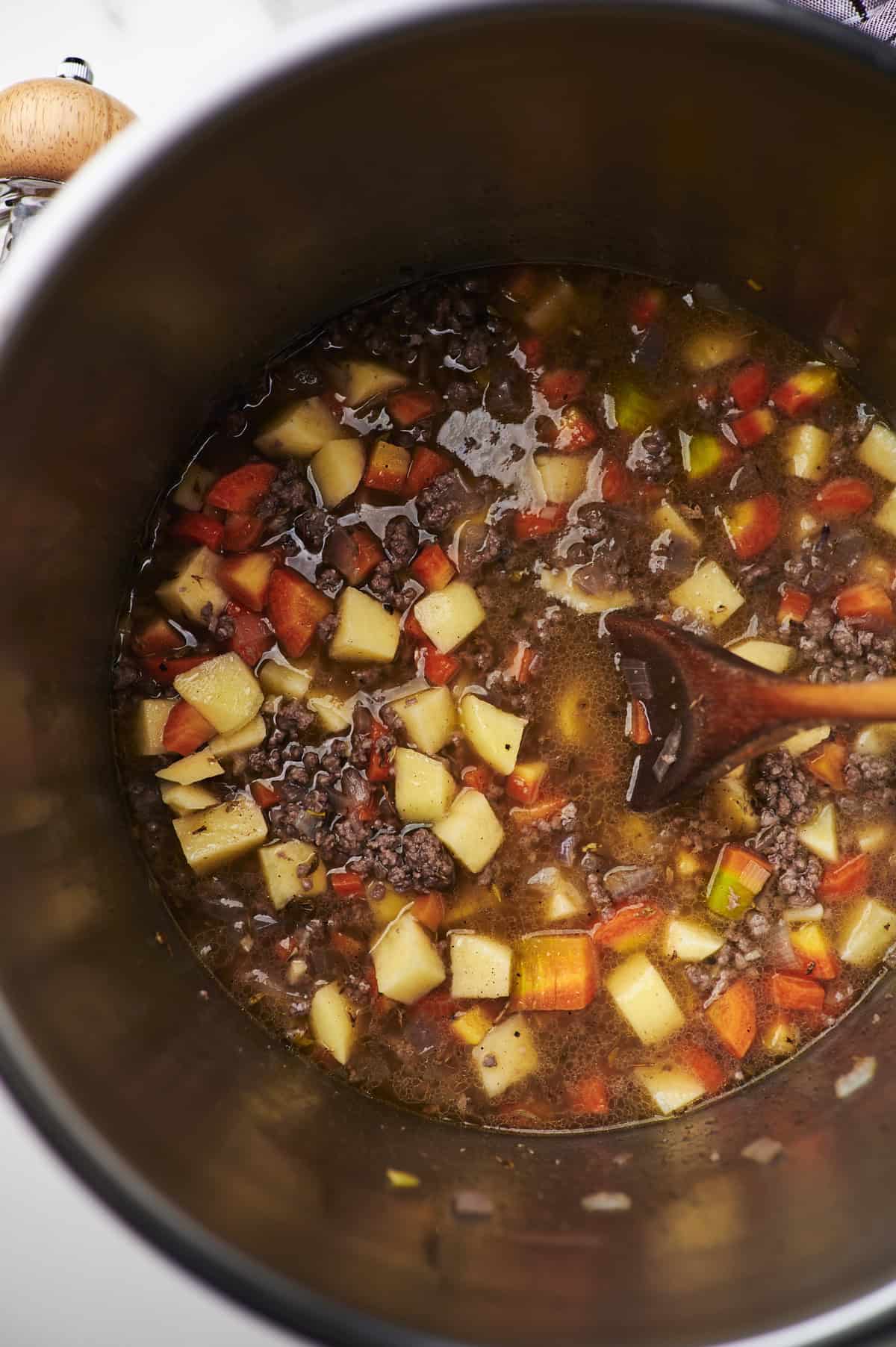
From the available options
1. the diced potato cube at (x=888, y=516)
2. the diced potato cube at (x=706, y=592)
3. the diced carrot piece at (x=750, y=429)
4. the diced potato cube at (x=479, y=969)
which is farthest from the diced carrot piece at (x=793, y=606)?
the diced potato cube at (x=479, y=969)

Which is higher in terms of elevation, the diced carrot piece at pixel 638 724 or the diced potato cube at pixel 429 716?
the diced carrot piece at pixel 638 724

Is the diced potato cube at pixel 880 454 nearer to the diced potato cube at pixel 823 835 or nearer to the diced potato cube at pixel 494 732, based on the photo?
the diced potato cube at pixel 823 835

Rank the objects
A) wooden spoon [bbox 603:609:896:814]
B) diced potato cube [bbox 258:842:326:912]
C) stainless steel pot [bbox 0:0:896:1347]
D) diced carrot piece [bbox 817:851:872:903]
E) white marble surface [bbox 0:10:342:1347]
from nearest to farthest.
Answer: stainless steel pot [bbox 0:0:896:1347] < wooden spoon [bbox 603:609:896:814] < white marble surface [bbox 0:10:342:1347] < diced potato cube [bbox 258:842:326:912] < diced carrot piece [bbox 817:851:872:903]

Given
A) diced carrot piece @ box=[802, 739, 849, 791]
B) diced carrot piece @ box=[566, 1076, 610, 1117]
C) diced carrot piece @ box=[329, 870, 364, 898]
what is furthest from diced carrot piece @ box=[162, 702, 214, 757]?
diced carrot piece @ box=[802, 739, 849, 791]

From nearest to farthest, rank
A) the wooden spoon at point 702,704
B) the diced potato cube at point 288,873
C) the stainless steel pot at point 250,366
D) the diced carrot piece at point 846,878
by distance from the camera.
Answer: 1. the stainless steel pot at point 250,366
2. the wooden spoon at point 702,704
3. the diced potato cube at point 288,873
4. the diced carrot piece at point 846,878

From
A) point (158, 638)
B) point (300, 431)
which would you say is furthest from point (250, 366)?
point (158, 638)

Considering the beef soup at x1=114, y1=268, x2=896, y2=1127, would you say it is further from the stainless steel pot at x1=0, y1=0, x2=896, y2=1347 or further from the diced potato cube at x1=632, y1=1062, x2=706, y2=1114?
the stainless steel pot at x1=0, y1=0, x2=896, y2=1347
